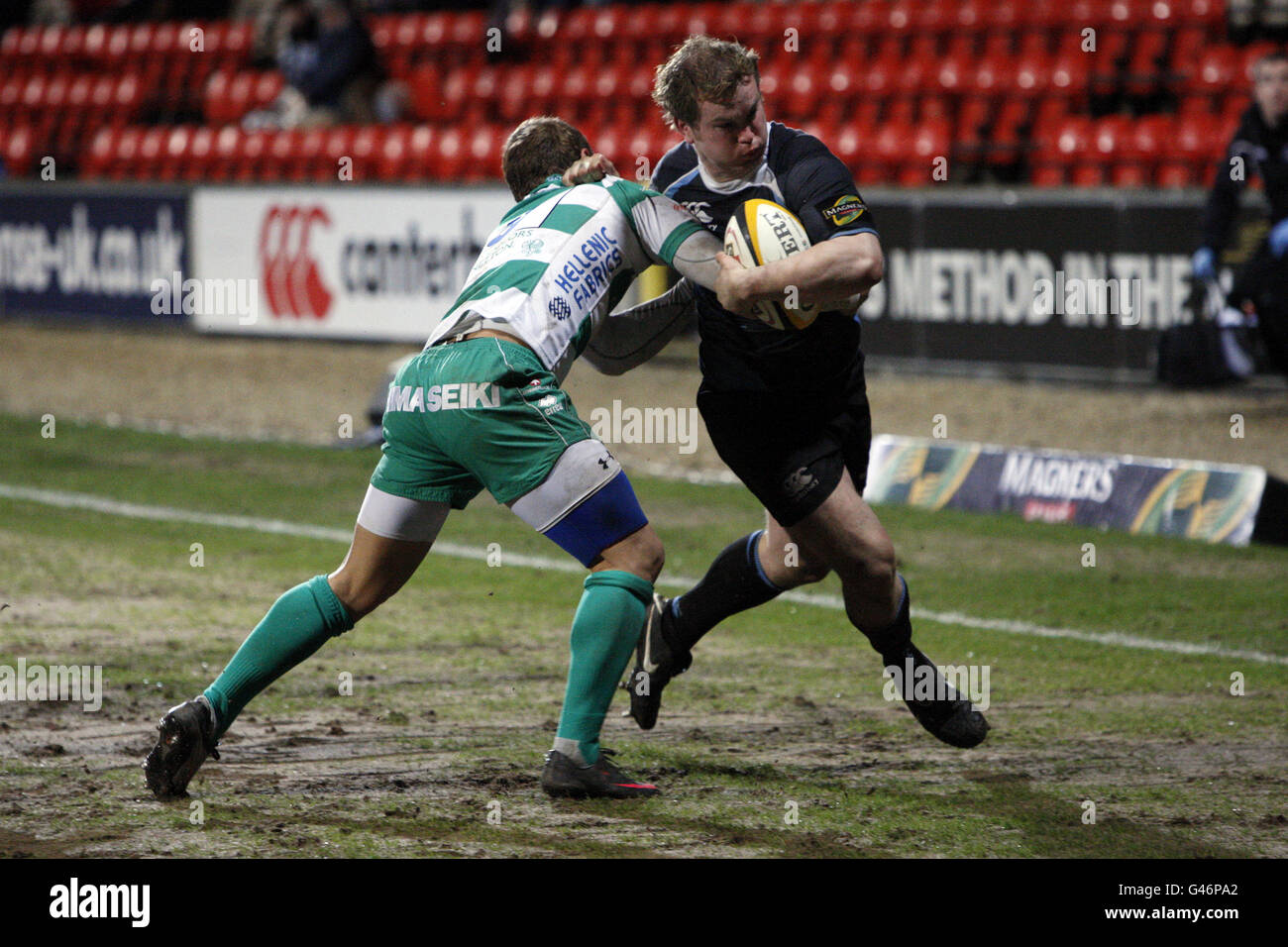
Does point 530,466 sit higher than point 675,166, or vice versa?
point 675,166

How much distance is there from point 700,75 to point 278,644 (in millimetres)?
1805

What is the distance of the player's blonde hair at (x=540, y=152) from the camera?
4.86 metres

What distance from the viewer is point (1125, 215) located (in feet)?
39.9

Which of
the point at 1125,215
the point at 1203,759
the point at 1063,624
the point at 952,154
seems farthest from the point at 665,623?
the point at 952,154

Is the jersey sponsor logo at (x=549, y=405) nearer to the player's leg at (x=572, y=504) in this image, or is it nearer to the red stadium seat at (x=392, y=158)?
the player's leg at (x=572, y=504)

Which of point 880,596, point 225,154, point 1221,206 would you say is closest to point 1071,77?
point 1221,206

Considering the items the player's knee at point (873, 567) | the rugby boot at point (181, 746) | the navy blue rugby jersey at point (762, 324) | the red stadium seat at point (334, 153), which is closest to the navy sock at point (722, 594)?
the player's knee at point (873, 567)

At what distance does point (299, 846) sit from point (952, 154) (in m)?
11.3

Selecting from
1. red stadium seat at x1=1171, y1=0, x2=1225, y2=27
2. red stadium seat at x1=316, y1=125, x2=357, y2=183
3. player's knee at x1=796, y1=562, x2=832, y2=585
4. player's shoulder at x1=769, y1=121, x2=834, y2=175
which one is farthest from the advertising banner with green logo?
red stadium seat at x1=316, y1=125, x2=357, y2=183

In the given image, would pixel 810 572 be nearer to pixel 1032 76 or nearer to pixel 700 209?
pixel 700 209

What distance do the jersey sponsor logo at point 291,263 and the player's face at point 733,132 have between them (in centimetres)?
1201

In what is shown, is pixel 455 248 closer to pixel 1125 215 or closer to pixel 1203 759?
pixel 1125 215

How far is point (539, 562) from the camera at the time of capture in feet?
27.3
